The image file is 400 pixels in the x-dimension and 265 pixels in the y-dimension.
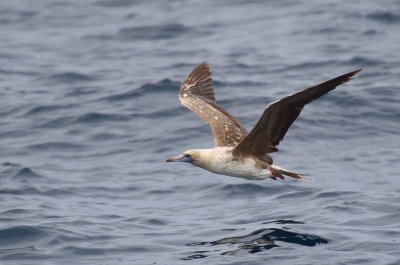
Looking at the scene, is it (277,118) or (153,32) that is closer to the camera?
(277,118)

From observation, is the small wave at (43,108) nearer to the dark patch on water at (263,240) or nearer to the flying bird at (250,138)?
the flying bird at (250,138)

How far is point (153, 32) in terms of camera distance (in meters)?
20.3

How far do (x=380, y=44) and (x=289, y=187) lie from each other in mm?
7099

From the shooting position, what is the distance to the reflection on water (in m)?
9.35

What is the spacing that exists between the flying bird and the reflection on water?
691 millimetres

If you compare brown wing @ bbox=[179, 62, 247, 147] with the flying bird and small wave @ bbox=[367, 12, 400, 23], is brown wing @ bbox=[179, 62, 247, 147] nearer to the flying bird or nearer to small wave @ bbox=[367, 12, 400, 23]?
the flying bird

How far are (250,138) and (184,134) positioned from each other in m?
4.30

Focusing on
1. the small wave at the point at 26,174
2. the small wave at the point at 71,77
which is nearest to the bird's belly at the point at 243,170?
the small wave at the point at 26,174

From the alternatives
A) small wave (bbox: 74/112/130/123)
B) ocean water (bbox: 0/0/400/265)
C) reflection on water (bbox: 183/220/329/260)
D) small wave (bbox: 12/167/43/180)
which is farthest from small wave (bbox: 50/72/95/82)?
reflection on water (bbox: 183/220/329/260)

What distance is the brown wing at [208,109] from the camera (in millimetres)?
10961

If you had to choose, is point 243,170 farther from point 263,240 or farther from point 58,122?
point 58,122

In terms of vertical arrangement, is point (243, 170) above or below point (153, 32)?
below

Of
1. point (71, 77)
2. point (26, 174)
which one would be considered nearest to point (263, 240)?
point (26, 174)

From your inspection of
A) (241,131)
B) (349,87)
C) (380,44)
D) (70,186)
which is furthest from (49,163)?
(380,44)
